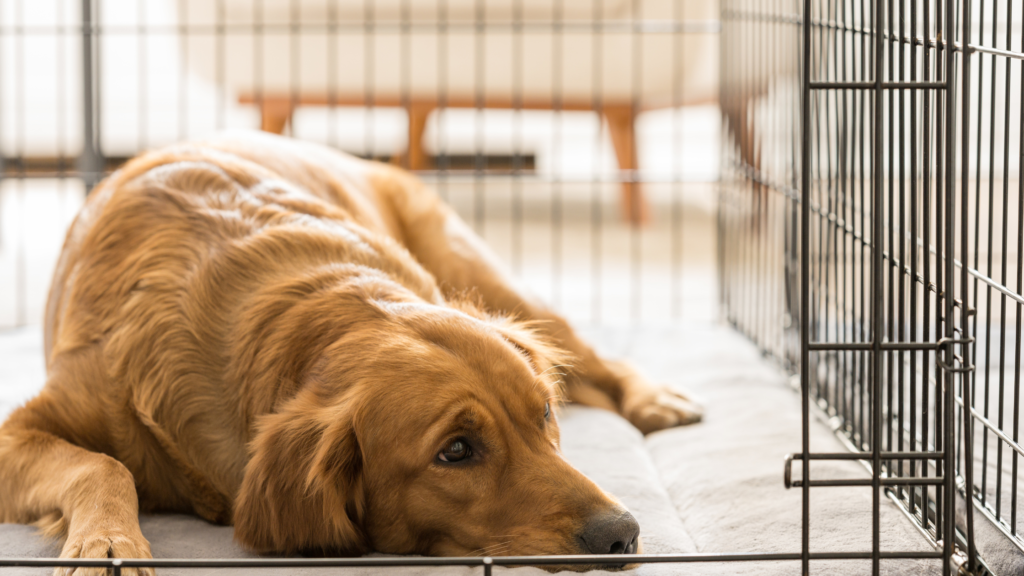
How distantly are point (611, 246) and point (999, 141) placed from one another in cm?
302

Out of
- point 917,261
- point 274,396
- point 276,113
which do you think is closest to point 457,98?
point 276,113

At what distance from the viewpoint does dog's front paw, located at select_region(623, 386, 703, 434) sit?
8.77ft

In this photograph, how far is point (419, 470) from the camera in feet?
5.39

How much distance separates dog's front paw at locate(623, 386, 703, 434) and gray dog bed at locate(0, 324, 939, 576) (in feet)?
0.12

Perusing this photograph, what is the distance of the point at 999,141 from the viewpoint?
10.4 ft

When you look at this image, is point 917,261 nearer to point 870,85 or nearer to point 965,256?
point 965,256

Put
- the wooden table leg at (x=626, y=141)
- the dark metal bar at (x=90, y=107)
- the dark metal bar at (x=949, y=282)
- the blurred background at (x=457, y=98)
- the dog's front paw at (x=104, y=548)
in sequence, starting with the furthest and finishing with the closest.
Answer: the wooden table leg at (x=626, y=141), the blurred background at (x=457, y=98), the dark metal bar at (x=90, y=107), the dog's front paw at (x=104, y=548), the dark metal bar at (x=949, y=282)

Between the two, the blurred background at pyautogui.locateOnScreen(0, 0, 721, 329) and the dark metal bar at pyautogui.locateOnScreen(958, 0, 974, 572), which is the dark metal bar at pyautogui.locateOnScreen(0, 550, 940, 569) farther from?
the blurred background at pyautogui.locateOnScreen(0, 0, 721, 329)

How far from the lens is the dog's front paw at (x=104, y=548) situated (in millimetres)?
1563

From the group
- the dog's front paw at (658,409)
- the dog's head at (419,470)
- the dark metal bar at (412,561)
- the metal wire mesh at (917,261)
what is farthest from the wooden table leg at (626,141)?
the dark metal bar at (412,561)

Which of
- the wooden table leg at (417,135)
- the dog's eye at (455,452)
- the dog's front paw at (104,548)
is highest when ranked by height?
the wooden table leg at (417,135)

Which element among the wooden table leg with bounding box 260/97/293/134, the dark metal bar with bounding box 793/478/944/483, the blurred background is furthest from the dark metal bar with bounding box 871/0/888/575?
the wooden table leg with bounding box 260/97/293/134

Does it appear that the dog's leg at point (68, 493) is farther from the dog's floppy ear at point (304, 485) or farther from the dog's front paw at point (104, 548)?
the dog's floppy ear at point (304, 485)

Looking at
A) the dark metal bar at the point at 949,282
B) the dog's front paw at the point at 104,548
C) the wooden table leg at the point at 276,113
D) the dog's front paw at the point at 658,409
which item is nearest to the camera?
the dark metal bar at the point at 949,282
